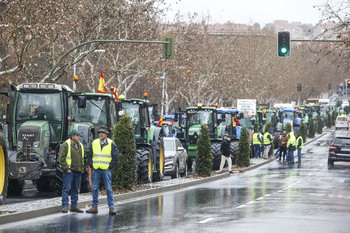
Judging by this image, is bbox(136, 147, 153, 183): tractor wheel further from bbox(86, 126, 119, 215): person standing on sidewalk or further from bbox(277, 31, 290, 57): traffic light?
bbox(86, 126, 119, 215): person standing on sidewalk

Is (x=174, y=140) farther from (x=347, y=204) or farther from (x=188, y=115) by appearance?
(x=347, y=204)

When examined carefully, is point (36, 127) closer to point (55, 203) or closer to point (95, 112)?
point (95, 112)

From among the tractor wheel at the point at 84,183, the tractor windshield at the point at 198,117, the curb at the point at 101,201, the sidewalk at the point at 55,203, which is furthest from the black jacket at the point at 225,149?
the tractor wheel at the point at 84,183

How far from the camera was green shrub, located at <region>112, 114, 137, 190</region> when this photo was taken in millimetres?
20672

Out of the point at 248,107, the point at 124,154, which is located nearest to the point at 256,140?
the point at 248,107

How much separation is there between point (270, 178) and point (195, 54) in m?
28.7

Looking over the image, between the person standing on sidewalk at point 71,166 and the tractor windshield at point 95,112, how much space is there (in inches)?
231

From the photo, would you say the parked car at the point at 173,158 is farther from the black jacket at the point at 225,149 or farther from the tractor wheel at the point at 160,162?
the black jacket at the point at 225,149

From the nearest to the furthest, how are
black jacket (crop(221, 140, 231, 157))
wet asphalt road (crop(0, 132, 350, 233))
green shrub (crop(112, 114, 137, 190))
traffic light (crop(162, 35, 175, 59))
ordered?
1. wet asphalt road (crop(0, 132, 350, 233))
2. green shrub (crop(112, 114, 137, 190))
3. traffic light (crop(162, 35, 175, 59))
4. black jacket (crop(221, 140, 231, 157))

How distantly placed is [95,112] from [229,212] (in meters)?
6.78

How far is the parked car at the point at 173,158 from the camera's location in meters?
28.9

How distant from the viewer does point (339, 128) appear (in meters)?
87.6

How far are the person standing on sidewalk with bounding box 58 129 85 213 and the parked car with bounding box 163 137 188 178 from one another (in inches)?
516

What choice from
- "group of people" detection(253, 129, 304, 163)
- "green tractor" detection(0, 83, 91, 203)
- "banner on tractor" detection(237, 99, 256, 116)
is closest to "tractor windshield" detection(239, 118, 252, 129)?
"group of people" detection(253, 129, 304, 163)
